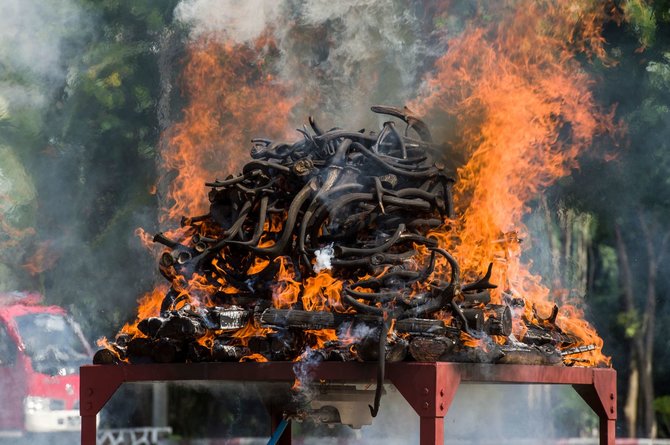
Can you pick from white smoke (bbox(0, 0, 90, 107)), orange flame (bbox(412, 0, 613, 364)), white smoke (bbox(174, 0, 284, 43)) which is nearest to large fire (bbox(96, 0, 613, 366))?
orange flame (bbox(412, 0, 613, 364))

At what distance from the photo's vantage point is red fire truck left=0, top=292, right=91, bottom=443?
21516mm

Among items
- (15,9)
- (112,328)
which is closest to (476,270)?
(15,9)

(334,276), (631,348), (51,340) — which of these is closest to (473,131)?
(334,276)

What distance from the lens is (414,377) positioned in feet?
31.8

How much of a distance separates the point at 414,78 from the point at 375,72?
55 cm

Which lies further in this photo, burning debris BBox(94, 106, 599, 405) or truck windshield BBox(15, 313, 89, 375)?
truck windshield BBox(15, 313, 89, 375)

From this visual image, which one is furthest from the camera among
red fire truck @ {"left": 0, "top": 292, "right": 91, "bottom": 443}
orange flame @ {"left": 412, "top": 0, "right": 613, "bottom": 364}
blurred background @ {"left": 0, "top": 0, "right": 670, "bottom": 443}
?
red fire truck @ {"left": 0, "top": 292, "right": 91, "bottom": 443}

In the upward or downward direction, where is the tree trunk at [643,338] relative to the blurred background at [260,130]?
downward

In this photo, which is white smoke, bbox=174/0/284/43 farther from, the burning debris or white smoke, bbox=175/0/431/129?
the burning debris

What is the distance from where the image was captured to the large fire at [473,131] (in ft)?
37.3

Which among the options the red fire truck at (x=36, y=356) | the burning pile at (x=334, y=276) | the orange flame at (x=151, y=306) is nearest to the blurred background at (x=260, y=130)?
the red fire truck at (x=36, y=356)

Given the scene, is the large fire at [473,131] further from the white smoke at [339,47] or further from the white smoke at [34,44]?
the white smoke at [34,44]

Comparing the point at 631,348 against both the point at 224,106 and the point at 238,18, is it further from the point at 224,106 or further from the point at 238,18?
the point at 238,18

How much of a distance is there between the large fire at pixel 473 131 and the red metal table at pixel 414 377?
242 millimetres
